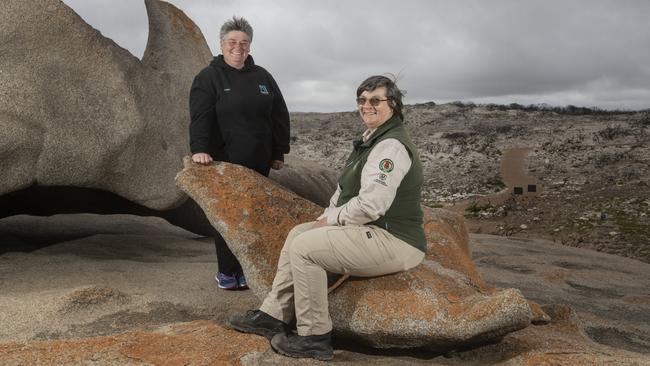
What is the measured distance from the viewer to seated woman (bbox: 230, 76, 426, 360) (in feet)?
12.4

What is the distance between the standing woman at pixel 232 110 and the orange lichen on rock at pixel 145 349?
1.55m

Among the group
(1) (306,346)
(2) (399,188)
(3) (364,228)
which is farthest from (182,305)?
(2) (399,188)

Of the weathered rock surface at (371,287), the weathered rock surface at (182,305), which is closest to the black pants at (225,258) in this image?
the weathered rock surface at (182,305)

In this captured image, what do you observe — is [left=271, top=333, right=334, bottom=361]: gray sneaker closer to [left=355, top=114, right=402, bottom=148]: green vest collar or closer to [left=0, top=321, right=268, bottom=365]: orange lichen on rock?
[left=0, top=321, right=268, bottom=365]: orange lichen on rock

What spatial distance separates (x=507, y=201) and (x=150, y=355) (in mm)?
11082

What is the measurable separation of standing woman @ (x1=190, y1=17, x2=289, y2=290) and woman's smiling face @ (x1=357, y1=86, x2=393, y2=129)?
1.65m

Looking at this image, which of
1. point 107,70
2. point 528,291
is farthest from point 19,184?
point 528,291

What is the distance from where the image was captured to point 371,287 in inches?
167

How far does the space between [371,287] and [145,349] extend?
1.42 m

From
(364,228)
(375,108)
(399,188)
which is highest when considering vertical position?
(375,108)

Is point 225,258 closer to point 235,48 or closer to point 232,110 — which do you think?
point 232,110

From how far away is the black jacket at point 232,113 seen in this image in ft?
17.6

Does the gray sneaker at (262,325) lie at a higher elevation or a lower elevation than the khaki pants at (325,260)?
lower

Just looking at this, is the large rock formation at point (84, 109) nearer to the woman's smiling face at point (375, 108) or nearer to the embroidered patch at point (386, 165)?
the woman's smiling face at point (375, 108)
